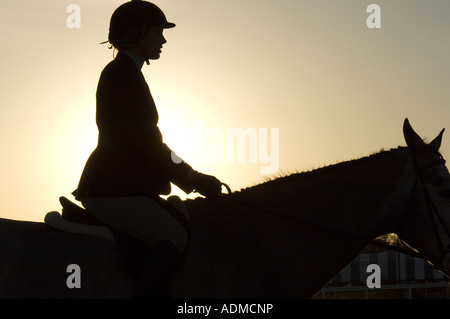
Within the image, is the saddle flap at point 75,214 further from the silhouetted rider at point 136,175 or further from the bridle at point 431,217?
the bridle at point 431,217

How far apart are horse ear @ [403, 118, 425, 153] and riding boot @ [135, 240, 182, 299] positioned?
8.16 ft

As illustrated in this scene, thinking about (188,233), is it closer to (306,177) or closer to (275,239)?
(275,239)

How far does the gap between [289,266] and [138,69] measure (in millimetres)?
2259

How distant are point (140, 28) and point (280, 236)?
2.30 m

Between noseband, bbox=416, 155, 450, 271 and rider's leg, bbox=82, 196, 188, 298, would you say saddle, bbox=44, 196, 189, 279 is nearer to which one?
rider's leg, bbox=82, 196, 188, 298

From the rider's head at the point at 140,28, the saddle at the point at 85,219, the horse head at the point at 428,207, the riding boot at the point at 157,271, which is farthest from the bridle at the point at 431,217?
the rider's head at the point at 140,28

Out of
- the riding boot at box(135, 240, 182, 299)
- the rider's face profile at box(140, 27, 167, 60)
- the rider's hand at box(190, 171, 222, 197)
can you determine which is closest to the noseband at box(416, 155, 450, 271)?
the rider's hand at box(190, 171, 222, 197)

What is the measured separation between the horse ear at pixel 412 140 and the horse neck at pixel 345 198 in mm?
173

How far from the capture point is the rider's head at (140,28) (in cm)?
730

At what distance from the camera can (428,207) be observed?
24.6 feet

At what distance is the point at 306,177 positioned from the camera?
25.2ft
